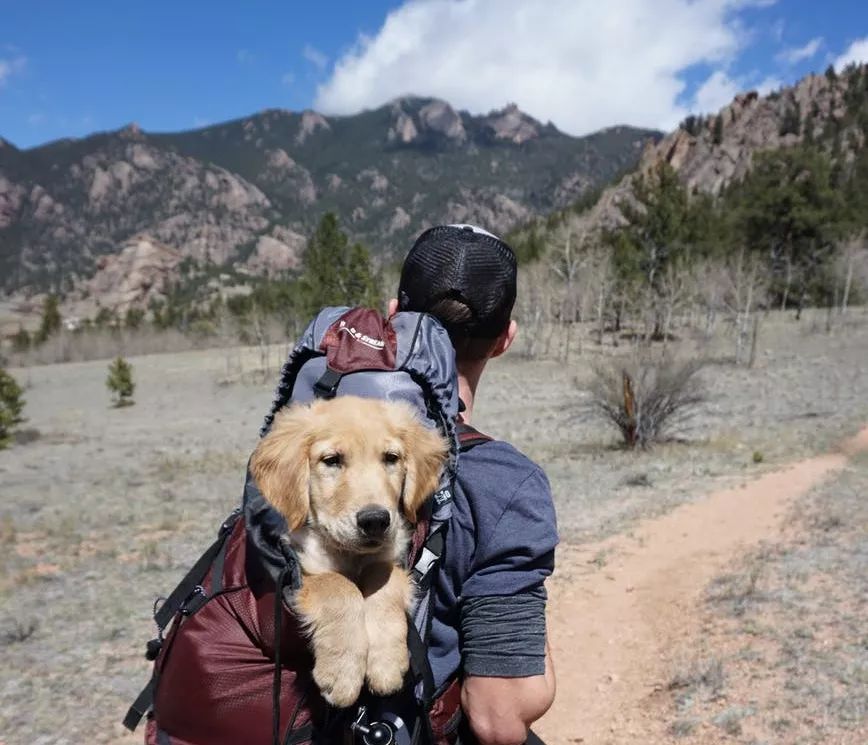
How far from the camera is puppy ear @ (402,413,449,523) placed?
6.46ft

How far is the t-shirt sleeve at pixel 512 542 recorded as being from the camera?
1908mm

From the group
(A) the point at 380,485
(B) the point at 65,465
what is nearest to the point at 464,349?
(A) the point at 380,485

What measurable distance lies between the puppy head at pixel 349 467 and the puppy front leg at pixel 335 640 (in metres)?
0.21

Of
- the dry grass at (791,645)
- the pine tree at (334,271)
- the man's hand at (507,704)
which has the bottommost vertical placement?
the dry grass at (791,645)

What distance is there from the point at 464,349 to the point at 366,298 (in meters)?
47.7

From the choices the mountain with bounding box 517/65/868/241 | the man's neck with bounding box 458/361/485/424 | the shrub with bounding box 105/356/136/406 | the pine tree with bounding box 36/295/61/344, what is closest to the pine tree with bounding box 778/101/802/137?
the mountain with bounding box 517/65/868/241

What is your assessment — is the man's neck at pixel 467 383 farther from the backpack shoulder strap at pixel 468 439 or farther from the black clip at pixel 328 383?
the black clip at pixel 328 383

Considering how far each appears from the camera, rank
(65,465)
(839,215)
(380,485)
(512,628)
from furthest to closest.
Answer: (839,215)
(65,465)
(380,485)
(512,628)

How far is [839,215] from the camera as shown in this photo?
53344mm

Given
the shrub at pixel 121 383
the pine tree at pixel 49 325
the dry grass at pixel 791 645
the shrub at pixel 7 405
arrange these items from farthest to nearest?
the pine tree at pixel 49 325 < the shrub at pixel 121 383 < the shrub at pixel 7 405 < the dry grass at pixel 791 645

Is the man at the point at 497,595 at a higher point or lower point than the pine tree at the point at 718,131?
lower

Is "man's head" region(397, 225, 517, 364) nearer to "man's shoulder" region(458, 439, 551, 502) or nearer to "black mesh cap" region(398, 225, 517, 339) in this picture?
"black mesh cap" region(398, 225, 517, 339)

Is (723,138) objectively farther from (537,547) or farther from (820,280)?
(537,547)

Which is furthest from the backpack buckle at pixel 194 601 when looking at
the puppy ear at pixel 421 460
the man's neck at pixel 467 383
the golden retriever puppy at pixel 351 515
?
the man's neck at pixel 467 383
